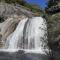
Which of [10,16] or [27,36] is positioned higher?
[10,16]

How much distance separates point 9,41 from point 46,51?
15.2ft

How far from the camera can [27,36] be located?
1856cm

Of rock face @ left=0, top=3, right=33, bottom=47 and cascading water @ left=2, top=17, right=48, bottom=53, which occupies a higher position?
rock face @ left=0, top=3, right=33, bottom=47

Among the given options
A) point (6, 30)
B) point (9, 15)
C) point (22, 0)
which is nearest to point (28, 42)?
point (6, 30)

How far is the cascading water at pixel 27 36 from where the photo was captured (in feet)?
58.4

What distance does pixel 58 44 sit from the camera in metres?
14.1

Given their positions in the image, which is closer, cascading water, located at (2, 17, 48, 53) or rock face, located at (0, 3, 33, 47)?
cascading water, located at (2, 17, 48, 53)

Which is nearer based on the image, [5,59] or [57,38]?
[57,38]

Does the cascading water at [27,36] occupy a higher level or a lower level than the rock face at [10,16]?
lower

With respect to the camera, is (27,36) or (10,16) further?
(10,16)

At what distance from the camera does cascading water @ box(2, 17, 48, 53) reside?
58.4ft

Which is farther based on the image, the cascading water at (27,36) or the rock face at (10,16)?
the rock face at (10,16)

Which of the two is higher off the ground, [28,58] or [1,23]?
[1,23]

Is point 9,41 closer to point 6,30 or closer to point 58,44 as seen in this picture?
point 6,30
